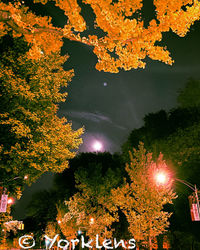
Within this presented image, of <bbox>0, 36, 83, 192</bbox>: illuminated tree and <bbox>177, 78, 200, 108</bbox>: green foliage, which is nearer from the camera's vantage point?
<bbox>0, 36, 83, 192</bbox>: illuminated tree

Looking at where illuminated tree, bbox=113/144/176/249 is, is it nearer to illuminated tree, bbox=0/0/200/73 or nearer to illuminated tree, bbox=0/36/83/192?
illuminated tree, bbox=0/36/83/192

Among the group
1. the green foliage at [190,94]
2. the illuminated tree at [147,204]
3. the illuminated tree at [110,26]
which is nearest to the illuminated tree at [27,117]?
the illuminated tree at [110,26]

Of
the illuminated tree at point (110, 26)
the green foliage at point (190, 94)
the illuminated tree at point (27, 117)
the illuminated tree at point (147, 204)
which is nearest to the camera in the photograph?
the illuminated tree at point (110, 26)

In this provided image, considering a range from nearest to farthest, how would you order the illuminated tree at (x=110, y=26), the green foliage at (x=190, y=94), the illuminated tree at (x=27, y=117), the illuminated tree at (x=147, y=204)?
the illuminated tree at (x=110, y=26) → the illuminated tree at (x=27, y=117) → the illuminated tree at (x=147, y=204) → the green foliage at (x=190, y=94)

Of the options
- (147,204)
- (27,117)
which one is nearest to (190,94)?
(147,204)

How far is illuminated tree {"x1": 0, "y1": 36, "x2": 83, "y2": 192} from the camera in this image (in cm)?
892

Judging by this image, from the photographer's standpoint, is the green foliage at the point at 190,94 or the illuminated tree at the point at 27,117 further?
the green foliage at the point at 190,94

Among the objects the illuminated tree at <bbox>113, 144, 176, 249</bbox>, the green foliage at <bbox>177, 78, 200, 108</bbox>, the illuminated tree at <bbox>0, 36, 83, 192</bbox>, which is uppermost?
the green foliage at <bbox>177, 78, 200, 108</bbox>

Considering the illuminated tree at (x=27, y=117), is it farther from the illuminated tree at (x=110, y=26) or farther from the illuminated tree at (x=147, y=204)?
the illuminated tree at (x=147, y=204)

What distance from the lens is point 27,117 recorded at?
9227mm

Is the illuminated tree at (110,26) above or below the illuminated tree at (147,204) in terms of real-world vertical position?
above

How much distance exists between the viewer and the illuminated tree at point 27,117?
8922mm

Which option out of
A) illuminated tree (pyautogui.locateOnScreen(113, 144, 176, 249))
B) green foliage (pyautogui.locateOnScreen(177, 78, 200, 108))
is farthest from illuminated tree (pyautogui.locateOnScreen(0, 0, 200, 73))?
green foliage (pyautogui.locateOnScreen(177, 78, 200, 108))

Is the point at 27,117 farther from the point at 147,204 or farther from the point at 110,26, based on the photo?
the point at 147,204
